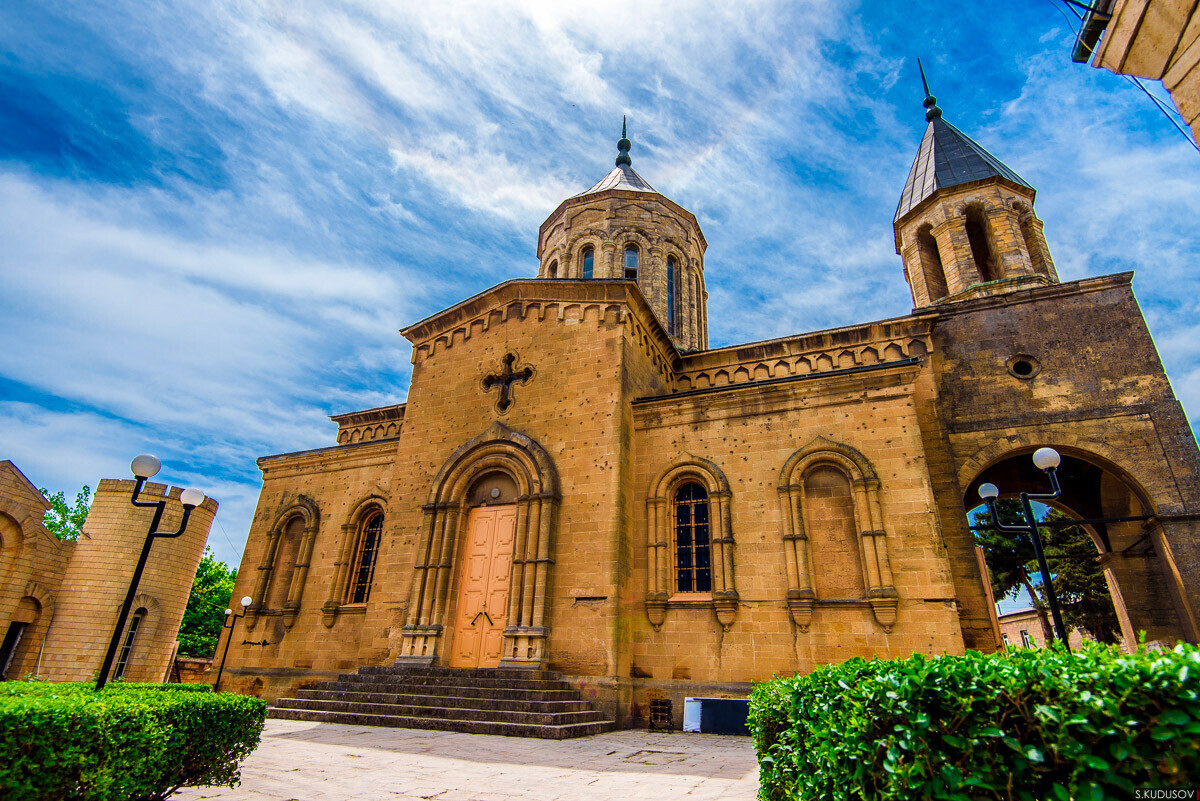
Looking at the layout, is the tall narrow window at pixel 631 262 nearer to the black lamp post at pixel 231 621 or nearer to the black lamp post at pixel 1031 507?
the black lamp post at pixel 1031 507

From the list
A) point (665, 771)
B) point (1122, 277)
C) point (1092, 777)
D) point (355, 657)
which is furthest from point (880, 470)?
point (355, 657)

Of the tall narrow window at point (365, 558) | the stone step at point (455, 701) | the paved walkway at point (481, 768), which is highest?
the tall narrow window at point (365, 558)

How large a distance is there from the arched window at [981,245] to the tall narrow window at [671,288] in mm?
8730

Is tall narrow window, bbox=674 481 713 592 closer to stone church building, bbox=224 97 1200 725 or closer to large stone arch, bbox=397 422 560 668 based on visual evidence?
stone church building, bbox=224 97 1200 725

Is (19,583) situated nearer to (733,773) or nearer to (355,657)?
(355,657)

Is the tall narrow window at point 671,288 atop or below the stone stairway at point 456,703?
atop

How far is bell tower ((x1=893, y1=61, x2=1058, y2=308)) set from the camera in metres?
16.1

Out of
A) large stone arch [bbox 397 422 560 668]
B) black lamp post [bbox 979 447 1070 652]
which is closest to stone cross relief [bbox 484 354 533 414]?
large stone arch [bbox 397 422 560 668]

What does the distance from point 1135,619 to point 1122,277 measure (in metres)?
7.77

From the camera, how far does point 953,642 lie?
9836 mm

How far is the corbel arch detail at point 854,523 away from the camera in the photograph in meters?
10.4

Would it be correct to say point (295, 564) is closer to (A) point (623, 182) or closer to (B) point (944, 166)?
(A) point (623, 182)

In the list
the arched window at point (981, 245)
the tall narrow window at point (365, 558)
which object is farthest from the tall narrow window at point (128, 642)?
the arched window at point (981, 245)

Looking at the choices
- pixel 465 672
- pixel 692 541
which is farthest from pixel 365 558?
pixel 692 541
